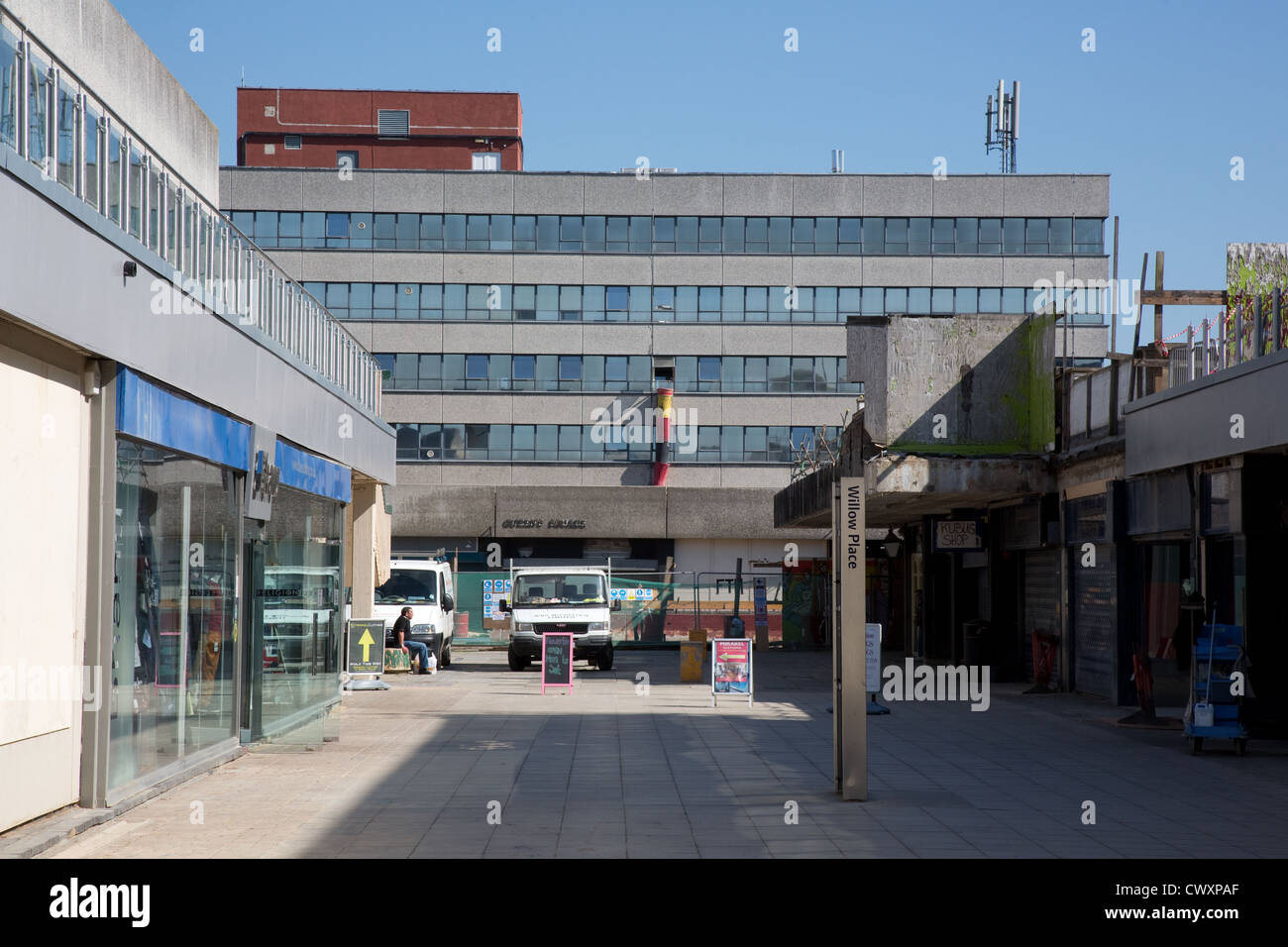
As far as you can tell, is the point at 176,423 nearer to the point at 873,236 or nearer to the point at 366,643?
the point at 366,643

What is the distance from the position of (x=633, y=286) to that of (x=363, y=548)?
32001 millimetres

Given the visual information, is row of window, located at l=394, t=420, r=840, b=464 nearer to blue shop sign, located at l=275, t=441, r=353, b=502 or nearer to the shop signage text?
the shop signage text

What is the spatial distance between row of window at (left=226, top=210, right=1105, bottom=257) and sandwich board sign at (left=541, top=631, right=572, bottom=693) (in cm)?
3480

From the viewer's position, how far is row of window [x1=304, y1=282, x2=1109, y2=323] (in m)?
57.9

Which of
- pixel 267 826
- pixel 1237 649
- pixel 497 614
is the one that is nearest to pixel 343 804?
pixel 267 826

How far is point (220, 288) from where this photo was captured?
14.5 metres

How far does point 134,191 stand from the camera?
1210 cm

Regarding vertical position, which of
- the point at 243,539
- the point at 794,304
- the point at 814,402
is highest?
the point at 794,304

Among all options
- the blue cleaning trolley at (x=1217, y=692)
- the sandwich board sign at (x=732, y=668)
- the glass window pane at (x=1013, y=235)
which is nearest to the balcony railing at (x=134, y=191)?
the sandwich board sign at (x=732, y=668)

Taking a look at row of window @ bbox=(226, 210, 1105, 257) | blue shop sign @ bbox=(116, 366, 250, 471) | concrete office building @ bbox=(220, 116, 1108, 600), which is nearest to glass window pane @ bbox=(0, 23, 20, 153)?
blue shop sign @ bbox=(116, 366, 250, 471)

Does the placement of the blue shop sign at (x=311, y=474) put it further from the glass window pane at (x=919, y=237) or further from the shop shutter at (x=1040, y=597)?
the glass window pane at (x=919, y=237)

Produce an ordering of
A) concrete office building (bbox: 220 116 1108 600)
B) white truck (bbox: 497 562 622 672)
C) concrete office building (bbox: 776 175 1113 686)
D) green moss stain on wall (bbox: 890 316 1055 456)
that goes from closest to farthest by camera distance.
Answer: concrete office building (bbox: 776 175 1113 686)
green moss stain on wall (bbox: 890 316 1055 456)
white truck (bbox: 497 562 622 672)
concrete office building (bbox: 220 116 1108 600)
